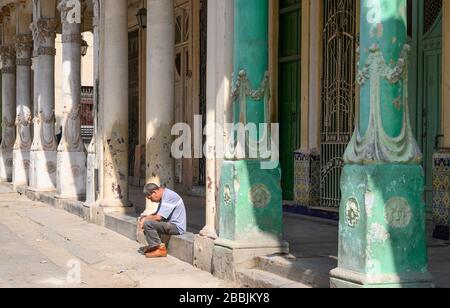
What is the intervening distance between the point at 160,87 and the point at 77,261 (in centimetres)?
278

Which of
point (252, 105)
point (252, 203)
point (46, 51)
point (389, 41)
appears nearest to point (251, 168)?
point (252, 203)

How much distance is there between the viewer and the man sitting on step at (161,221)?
30.3 ft

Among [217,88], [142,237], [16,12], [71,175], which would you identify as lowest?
[142,237]

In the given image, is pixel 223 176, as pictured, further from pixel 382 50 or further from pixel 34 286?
pixel 382 50

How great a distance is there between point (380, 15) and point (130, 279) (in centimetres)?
Result: 400

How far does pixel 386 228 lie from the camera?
5.45 metres

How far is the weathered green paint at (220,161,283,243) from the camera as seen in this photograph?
7578 mm

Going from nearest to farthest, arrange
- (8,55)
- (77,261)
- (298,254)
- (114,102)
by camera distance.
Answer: (298,254) → (77,261) → (114,102) → (8,55)

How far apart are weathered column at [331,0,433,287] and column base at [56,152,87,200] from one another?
10272 mm

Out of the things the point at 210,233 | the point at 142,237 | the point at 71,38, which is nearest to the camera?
the point at 210,233

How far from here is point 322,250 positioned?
7.90 m

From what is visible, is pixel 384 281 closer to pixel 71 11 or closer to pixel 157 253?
pixel 157 253

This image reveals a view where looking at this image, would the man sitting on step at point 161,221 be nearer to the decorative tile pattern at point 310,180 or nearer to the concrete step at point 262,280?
the concrete step at point 262,280

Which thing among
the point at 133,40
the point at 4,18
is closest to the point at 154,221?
the point at 133,40
